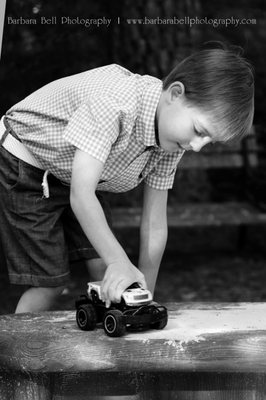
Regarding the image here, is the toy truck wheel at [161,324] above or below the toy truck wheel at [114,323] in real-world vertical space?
below

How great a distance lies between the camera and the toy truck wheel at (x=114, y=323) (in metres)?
2.20

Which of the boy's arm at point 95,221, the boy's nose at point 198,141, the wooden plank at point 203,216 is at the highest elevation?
the boy's nose at point 198,141

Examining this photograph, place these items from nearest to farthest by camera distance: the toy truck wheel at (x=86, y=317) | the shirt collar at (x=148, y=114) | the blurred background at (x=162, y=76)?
1. the toy truck wheel at (x=86, y=317)
2. the shirt collar at (x=148, y=114)
3. the blurred background at (x=162, y=76)

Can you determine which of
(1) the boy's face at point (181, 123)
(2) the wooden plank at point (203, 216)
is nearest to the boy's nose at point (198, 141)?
(1) the boy's face at point (181, 123)

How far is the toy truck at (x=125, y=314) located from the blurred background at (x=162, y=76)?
228 cm

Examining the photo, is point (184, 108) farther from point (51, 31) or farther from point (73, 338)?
point (51, 31)

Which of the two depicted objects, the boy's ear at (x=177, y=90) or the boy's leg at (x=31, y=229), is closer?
the boy's ear at (x=177, y=90)

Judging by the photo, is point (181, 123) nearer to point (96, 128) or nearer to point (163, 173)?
point (96, 128)

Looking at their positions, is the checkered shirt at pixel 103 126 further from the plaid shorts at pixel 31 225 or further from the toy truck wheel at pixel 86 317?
the toy truck wheel at pixel 86 317

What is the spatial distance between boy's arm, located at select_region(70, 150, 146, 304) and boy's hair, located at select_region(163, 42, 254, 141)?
0.35m

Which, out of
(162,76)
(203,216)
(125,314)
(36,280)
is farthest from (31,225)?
(162,76)

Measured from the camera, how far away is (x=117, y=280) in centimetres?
226

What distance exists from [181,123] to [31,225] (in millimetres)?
740

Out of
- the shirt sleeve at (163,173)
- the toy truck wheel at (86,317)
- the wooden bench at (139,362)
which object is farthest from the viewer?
the shirt sleeve at (163,173)
